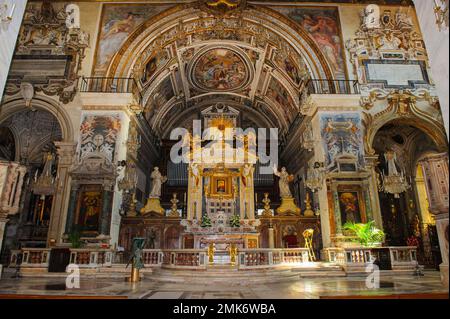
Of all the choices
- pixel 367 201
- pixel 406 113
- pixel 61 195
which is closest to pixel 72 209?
pixel 61 195

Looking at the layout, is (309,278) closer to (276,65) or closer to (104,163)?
(104,163)

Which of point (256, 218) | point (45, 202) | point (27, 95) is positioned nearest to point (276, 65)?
point (256, 218)

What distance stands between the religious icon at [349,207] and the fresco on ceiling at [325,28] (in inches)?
198

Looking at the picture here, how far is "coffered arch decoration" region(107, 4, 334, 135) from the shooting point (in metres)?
13.2

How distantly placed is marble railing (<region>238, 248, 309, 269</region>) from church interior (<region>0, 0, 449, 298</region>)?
63 millimetres

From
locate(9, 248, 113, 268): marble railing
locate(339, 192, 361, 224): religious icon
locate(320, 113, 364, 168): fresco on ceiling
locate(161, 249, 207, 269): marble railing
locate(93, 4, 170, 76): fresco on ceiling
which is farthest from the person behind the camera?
locate(93, 4, 170, 76): fresco on ceiling

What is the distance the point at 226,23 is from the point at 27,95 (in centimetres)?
891

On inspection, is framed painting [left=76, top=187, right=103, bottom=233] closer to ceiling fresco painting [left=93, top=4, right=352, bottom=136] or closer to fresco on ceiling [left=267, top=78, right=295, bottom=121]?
ceiling fresco painting [left=93, top=4, right=352, bottom=136]

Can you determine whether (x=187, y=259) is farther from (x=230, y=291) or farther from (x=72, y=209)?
(x=72, y=209)

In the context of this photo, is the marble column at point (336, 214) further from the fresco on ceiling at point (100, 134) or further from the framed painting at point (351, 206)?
the fresco on ceiling at point (100, 134)

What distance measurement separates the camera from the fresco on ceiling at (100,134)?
11461mm

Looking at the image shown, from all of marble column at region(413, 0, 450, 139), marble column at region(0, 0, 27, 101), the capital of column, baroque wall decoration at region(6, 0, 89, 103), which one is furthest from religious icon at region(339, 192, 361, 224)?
baroque wall decoration at region(6, 0, 89, 103)

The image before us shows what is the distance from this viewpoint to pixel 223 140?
1691 cm

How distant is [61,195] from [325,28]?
1275cm
